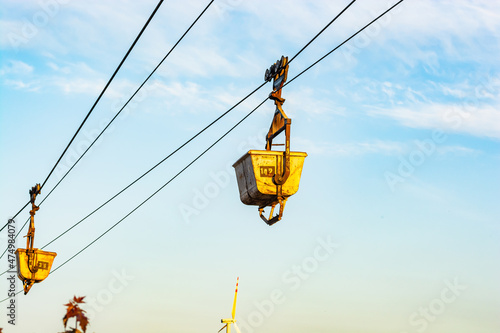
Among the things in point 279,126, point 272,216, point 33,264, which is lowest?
point 272,216

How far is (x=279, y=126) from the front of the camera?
10.6 meters

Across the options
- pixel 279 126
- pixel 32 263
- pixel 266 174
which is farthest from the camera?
pixel 32 263

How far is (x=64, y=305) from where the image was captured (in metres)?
7.15

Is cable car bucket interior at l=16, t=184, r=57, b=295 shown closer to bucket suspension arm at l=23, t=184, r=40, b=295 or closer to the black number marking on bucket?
bucket suspension arm at l=23, t=184, r=40, b=295

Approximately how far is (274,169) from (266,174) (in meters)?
0.13

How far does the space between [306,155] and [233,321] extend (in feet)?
124

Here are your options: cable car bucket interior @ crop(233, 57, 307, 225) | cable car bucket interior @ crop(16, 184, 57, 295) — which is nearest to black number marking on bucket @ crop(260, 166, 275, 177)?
cable car bucket interior @ crop(233, 57, 307, 225)

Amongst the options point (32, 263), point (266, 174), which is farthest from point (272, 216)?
point (32, 263)

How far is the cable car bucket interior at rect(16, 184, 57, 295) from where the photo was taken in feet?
75.3

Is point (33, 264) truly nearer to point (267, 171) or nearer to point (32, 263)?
point (32, 263)

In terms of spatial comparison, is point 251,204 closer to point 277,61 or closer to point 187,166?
point 277,61

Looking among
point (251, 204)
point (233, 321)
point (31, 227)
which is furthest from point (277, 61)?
point (233, 321)

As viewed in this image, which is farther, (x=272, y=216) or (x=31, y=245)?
(x=31, y=245)

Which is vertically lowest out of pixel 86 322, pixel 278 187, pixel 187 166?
pixel 86 322
